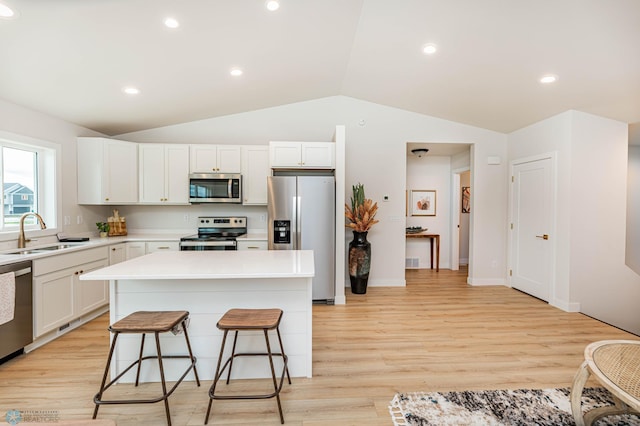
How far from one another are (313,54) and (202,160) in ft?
7.37

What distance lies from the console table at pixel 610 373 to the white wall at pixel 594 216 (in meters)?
2.27

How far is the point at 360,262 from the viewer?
14.5ft

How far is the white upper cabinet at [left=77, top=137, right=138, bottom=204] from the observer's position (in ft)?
13.0

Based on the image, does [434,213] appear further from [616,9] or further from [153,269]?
[153,269]

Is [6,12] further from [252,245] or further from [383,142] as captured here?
[383,142]

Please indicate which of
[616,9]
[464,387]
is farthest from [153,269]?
[616,9]

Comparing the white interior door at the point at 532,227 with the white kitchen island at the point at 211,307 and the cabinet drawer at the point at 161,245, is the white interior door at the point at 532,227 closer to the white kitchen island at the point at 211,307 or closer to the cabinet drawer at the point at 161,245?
the white kitchen island at the point at 211,307

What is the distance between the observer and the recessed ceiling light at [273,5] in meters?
2.25

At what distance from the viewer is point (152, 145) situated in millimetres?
4344

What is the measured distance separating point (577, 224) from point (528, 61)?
2201 millimetres

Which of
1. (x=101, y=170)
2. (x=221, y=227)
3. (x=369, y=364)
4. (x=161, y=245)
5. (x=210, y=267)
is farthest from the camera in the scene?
(x=221, y=227)

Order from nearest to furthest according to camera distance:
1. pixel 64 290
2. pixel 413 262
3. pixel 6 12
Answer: pixel 6 12, pixel 64 290, pixel 413 262

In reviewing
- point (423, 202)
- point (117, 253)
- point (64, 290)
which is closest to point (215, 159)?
point (117, 253)

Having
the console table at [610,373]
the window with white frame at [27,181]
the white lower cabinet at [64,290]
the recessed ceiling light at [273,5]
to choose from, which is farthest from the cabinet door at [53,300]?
the console table at [610,373]
